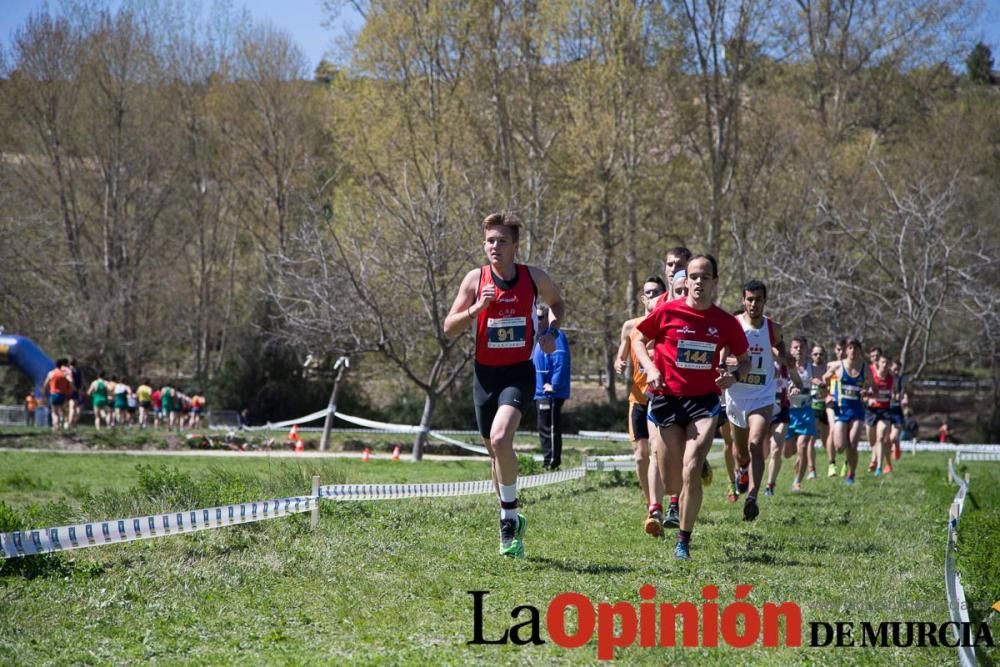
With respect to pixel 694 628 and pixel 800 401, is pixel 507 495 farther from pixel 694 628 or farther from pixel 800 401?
pixel 800 401

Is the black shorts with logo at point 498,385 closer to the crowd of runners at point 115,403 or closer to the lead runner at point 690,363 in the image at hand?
the lead runner at point 690,363

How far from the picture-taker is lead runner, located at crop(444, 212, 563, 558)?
8773mm

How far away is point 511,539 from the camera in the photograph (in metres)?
8.68

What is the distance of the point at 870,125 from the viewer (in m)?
46.1

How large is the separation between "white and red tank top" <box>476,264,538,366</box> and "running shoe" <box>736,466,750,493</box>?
4.09 m

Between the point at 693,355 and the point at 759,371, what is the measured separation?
2.74 m

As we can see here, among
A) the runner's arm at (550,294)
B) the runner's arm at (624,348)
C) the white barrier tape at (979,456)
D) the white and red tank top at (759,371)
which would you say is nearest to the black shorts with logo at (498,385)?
the runner's arm at (550,294)

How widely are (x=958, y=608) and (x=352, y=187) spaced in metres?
39.1

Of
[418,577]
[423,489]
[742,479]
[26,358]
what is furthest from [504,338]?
[26,358]

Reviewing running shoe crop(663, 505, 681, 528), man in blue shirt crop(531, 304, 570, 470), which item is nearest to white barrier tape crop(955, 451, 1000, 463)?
man in blue shirt crop(531, 304, 570, 470)

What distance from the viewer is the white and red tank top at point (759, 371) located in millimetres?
11547

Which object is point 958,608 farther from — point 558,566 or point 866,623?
point 558,566

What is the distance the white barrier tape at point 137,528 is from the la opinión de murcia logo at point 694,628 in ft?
8.47

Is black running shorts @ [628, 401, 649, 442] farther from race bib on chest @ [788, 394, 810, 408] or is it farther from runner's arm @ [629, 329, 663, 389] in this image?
race bib on chest @ [788, 394, 810, 408]
